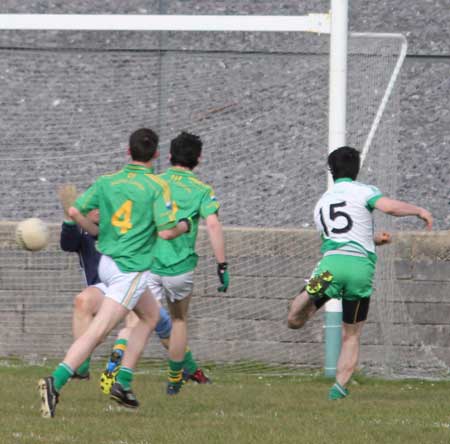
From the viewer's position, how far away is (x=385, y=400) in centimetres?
1030

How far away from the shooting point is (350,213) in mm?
9898

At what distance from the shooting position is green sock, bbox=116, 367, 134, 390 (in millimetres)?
9000

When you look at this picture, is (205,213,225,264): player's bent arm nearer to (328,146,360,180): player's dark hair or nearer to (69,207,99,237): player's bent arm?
(328,146,360,180): player's dark hair

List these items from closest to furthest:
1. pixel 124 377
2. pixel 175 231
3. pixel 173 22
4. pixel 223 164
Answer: pixel 124 377 → pixel 175 231 → pixel 173 22 → pixel 223 164

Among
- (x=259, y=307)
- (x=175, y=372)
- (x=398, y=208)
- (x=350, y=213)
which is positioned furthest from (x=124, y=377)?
(x=259, y=307)

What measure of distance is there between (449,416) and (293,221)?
15.8ft

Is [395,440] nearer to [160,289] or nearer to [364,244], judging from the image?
[364,244]

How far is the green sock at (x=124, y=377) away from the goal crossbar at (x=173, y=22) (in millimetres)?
4015

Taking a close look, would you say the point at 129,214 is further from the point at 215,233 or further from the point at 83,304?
the point at 83,304

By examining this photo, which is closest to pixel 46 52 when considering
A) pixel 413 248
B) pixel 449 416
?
pixel 413 248

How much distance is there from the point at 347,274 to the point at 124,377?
189cm

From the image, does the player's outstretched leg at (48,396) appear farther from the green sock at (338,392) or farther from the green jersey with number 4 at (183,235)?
the green sock at (338,392)

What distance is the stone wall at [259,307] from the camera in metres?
13.0

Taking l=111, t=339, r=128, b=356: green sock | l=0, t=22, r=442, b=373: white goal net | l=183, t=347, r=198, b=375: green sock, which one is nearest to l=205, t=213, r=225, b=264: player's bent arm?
l=111, t=339, r=128, b=356: green sock
